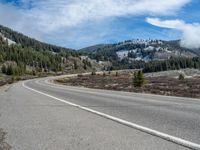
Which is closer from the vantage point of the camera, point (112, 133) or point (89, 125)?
point (112, 133)

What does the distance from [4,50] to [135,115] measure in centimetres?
19020

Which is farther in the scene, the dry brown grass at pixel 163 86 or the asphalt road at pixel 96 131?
the dry brown grass at pixel 163 86

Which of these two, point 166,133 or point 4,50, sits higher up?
point 4,50

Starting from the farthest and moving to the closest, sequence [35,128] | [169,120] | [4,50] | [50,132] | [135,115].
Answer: [4,50] → [135,115] → [169,120] → [35,128] → [50,132]

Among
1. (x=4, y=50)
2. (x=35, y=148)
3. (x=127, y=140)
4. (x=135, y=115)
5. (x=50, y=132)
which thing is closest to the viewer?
(x=35, y=148)

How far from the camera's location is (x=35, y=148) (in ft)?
21.2

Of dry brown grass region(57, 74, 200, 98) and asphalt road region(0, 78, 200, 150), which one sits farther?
dry brown grass region(57, 74, 200, 98)

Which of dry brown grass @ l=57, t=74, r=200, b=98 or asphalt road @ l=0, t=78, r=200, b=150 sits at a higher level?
asphalt road @ l=0, t=78, r=200, b=150

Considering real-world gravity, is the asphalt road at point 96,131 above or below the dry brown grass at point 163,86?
above

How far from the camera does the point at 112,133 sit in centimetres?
773

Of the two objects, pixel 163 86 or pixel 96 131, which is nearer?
pixel 96 131

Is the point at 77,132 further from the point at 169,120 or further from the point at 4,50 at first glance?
the point at 4,50

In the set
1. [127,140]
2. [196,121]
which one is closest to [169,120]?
[196,121]

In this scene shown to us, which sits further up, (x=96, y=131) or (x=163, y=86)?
(x=96, y=131)
